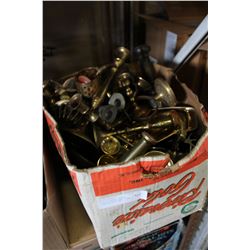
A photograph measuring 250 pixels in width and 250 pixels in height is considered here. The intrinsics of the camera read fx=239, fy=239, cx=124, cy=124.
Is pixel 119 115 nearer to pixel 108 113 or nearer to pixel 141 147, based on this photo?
pixel 108 113

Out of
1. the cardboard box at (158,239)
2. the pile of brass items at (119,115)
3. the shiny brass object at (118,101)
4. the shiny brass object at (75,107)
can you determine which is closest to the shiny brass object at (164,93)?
the pile of brass items at (119,115)

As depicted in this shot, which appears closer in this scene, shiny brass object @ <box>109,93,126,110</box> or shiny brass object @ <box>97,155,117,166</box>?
shiny brass object @ <box>97,155,117,166</box>

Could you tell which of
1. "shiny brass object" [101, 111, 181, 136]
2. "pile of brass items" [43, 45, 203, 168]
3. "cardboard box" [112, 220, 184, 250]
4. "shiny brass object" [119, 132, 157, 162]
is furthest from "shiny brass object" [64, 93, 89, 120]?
"cardboard box" [112, 220, 184, 250]

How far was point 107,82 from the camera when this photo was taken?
0.81 m

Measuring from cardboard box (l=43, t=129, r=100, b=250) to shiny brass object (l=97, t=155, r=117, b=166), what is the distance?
143 millimetres

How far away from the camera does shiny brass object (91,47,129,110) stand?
29.9 inches

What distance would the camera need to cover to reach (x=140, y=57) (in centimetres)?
89

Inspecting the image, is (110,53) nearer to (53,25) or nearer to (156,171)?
(53,25)

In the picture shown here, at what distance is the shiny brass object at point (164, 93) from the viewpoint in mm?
744

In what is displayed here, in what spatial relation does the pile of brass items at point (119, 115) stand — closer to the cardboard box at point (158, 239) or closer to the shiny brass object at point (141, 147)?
the shiny brass object at point (141, 147)

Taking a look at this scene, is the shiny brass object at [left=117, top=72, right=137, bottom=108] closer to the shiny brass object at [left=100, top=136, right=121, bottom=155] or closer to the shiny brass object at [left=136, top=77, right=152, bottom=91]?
the shiny brass object at [left=136, top=77, right=152, bottom=91]

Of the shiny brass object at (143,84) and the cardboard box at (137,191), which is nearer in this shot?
the cardboard box at (137,191)

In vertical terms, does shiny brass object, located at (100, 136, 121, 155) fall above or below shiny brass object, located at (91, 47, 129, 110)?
below

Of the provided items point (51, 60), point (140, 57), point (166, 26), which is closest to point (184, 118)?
point (140, 57)
